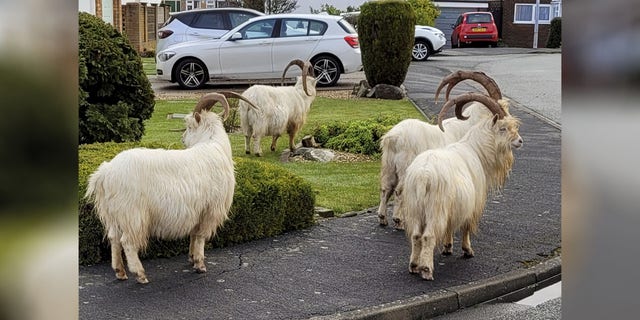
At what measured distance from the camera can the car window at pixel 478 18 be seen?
41684 mm

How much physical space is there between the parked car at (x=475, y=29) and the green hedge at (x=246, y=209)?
34625 mm

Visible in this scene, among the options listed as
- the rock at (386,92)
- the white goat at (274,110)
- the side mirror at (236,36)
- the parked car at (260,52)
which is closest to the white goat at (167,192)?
the white goat at (274,110)

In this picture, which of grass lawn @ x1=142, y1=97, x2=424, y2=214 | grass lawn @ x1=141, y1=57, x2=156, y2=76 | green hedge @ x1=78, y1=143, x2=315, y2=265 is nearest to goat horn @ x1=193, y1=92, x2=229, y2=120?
green hedge @ x1=78, y1=143, x2=315, y2=265

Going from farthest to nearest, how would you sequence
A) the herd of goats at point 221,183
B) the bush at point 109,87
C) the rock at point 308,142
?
1. the rock at point 308,142
2. the bush at point 109,87
3. the herd of goats at point 221,183

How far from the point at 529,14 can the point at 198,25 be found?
93.3 ft

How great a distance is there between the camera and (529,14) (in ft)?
159

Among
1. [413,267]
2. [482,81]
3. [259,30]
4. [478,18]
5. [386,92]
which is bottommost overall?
[413,267]

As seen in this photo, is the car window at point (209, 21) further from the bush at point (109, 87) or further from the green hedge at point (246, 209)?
the green hedge at point (246, 209)

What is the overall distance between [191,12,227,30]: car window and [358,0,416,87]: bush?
21.6 feet

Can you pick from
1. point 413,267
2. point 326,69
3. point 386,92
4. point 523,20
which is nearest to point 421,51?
point 326,69

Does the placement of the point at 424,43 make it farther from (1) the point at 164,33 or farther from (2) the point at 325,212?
(2) the point at 325,212
